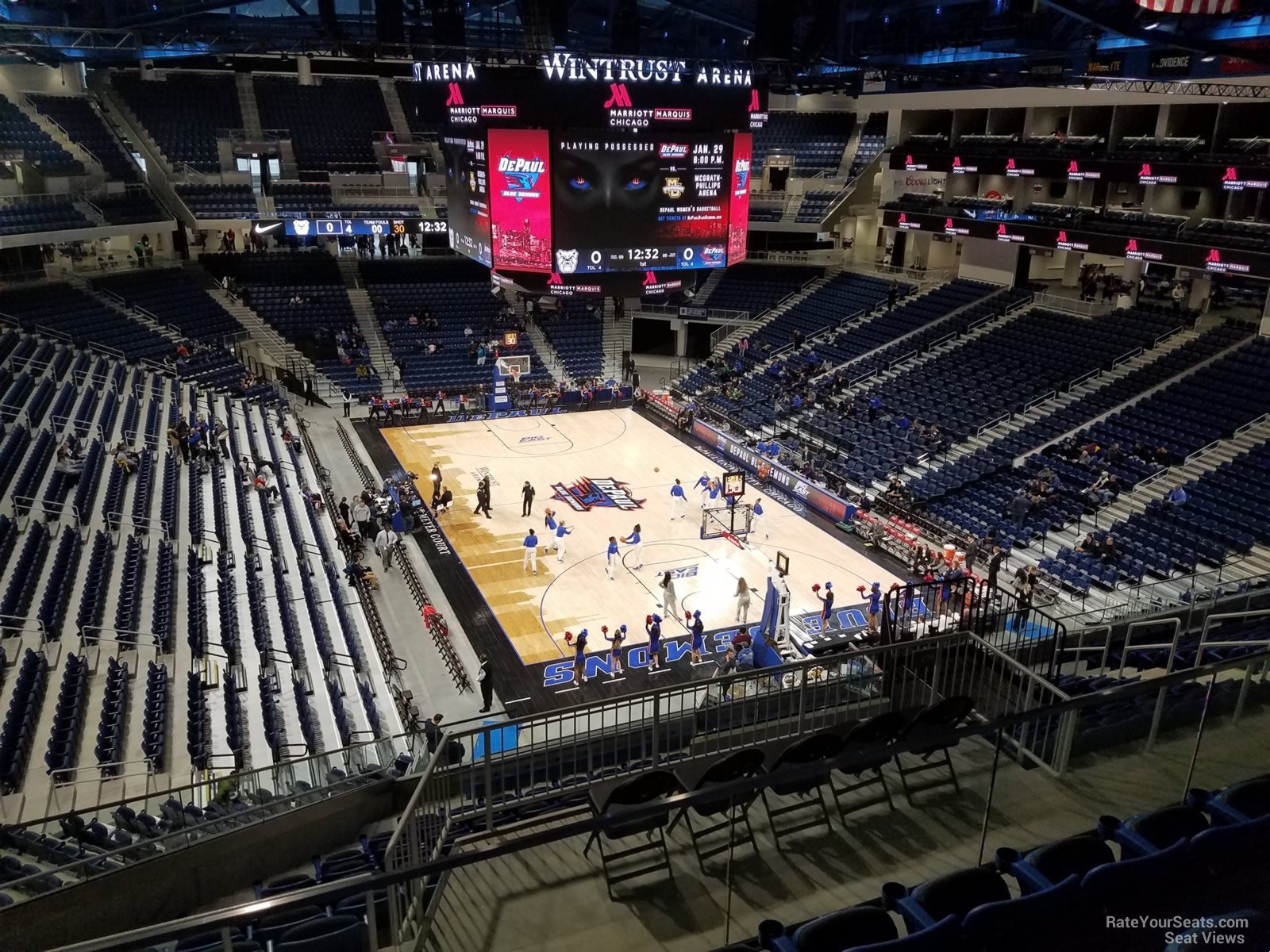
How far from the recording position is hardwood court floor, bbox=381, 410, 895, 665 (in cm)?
1944

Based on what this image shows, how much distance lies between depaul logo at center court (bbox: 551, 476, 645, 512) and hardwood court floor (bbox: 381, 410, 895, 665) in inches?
1.8

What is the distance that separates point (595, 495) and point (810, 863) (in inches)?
786

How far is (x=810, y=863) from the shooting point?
6117 mm

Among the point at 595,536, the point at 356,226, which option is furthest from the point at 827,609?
the point at 356,226

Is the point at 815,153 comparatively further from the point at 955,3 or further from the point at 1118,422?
the point at 1118,422

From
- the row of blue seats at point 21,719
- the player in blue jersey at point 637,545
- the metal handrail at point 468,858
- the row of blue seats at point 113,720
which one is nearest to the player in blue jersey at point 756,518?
the player in blue jersey at point 637,545

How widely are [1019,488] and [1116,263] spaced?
20206mm

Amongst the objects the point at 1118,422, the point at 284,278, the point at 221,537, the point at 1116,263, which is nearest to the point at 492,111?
the point at 221,537

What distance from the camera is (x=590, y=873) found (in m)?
6.08

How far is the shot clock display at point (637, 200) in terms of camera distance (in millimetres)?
18797

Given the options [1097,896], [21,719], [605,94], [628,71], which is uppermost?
[628,71]

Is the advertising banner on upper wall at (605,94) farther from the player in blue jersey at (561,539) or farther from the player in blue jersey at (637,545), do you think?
the player in blue jersey at (561,539)

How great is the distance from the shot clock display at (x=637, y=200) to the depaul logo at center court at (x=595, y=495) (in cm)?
745

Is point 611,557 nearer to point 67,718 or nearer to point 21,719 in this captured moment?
point 67,718
